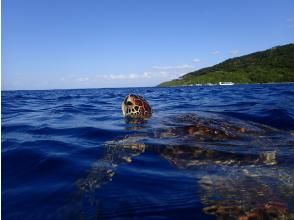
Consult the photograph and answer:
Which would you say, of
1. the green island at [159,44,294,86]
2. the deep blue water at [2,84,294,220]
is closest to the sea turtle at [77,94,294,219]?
the deep blue water at [2,84,294,220]

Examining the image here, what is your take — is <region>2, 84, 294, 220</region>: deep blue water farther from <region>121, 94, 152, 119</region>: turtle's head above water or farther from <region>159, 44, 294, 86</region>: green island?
<region>159, 44, 294, 86</region>: green island

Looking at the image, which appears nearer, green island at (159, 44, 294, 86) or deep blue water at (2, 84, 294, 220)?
deep blue water at (2, 84, 294, 220)

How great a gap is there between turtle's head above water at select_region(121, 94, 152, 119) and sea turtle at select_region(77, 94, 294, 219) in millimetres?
51

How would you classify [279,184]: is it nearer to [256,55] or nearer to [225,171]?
[225,171]

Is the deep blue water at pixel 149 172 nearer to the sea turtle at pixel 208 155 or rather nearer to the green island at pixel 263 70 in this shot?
the sea turtle at pixel 208 155

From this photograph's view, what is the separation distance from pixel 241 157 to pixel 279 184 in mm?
1556

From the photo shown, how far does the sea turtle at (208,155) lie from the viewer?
4.66 meters

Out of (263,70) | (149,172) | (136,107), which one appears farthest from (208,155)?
(263,70)

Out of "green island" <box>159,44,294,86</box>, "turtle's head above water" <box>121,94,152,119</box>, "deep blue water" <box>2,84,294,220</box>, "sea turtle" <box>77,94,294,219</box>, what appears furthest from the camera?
"green island" <box>159,44,294,86</box>

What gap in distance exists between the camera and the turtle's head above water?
11.2 m

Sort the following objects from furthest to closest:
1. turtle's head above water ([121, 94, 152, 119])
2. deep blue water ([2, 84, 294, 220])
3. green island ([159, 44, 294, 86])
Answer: green island ([159, 44, 294, 86]) → turtle's head above water ([121, 94, 152, 119]) → deep blue water ([2, 84, 294, 220])

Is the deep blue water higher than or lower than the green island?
lower

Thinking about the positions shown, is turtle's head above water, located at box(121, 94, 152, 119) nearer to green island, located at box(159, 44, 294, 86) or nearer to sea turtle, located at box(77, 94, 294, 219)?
sea turtle, located at box(77, 94, 294, 219)

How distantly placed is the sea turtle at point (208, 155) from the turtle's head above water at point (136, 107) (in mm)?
51
